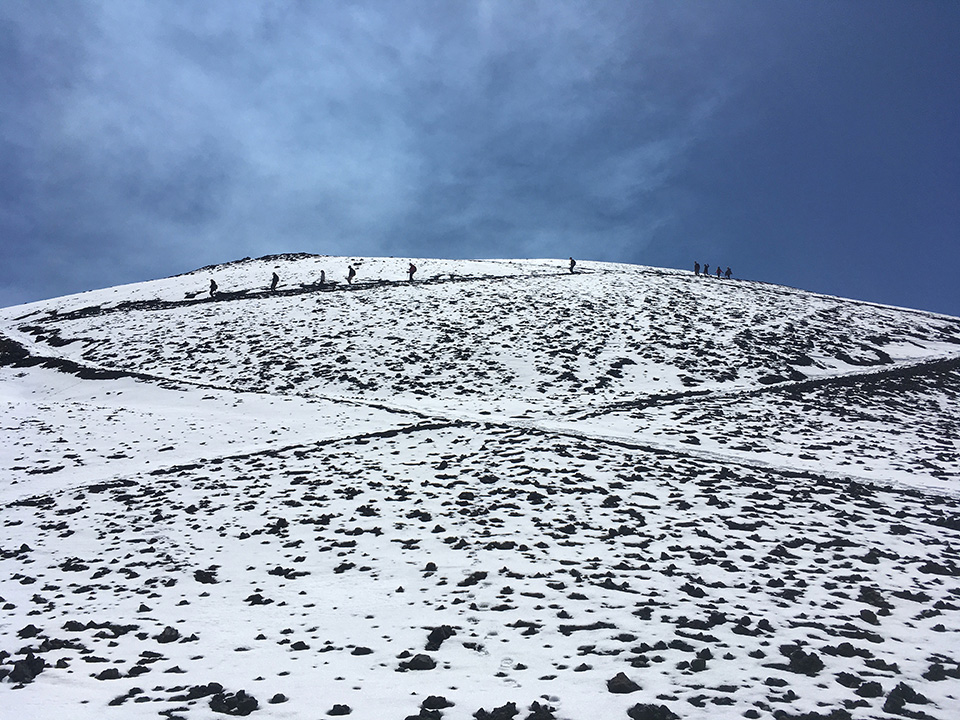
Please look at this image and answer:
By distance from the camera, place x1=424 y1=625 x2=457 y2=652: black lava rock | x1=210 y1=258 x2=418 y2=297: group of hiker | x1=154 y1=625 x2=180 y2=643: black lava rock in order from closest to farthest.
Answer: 1. x1=424 y1=625 x2=457 y2=652: black lava rock
2. x1=154 y1=625 x2=180 y2=643: black lava rock
3. x1=210 y1=258 x2=418 y2=297: group of hiker

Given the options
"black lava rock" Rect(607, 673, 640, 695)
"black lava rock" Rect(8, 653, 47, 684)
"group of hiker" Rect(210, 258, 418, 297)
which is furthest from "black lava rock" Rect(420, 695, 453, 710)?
"group of hiker" Rect(210, 258, 418, 297)

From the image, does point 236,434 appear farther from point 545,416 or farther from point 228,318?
point 228,318

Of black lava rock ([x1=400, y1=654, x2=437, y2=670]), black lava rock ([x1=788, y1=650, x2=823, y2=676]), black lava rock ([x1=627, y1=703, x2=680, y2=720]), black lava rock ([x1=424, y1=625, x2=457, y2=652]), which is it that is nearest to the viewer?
black lava rock ([x1=627, y1=703, x2=680, y2=720])

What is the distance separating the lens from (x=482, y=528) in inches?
496

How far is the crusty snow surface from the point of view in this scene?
733 cm

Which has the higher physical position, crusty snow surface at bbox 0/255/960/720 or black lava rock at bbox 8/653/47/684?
crusty snow surface at bbox 0/255/960/720

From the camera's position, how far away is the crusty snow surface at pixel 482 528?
24.1 ft

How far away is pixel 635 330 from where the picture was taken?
3403 centimetres

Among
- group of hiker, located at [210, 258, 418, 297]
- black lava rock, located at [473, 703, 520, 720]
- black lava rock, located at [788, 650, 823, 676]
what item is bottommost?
black lava rock, located at [473, 703, 520, 720]

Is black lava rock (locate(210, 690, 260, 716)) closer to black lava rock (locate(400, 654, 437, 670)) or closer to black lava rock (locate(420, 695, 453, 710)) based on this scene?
black lava rock (locate(400, 654, 437, 670))

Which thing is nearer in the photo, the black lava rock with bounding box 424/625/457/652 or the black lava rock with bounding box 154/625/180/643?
the black lava rock with bounding box 424/625/457/652

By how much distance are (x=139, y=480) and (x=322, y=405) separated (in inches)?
313

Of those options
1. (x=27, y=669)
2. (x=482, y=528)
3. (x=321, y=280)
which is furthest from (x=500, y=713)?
(x=321, y=280)

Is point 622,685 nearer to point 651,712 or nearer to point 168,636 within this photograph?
point 651,712
